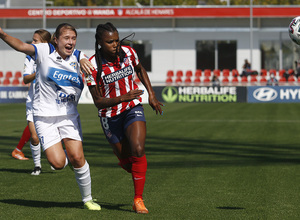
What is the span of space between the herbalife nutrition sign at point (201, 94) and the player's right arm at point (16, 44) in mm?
28672

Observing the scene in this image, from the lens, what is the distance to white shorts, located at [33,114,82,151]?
7.03m

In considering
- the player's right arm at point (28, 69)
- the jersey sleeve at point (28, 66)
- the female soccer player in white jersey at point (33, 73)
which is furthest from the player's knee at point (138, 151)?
the jersey sleeve at point (28, 66)

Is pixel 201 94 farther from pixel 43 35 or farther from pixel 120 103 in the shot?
pixel 120 103

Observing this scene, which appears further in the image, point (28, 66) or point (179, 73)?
point (179, 73)

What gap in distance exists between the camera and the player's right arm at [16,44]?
20.8 ft

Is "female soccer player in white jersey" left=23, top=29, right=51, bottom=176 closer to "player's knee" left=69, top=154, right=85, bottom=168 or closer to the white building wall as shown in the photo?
"player's knee" left=69, top=154, right=85, bottom=168

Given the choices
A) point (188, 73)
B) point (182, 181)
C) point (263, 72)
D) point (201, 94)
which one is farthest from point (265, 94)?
point (182, 181)

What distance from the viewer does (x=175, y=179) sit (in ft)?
31.8

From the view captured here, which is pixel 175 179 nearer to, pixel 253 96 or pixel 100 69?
pixel 100 69

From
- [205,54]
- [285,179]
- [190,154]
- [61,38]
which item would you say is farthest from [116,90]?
[205,54]

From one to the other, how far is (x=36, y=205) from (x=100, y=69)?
6.31ft

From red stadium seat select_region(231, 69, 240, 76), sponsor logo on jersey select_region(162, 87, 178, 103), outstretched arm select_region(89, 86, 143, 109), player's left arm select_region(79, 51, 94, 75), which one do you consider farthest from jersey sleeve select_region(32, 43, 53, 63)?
red stadium seat select_region(231, 69, 240, 76)

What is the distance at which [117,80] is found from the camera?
706cm

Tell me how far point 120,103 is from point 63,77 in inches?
27.8
